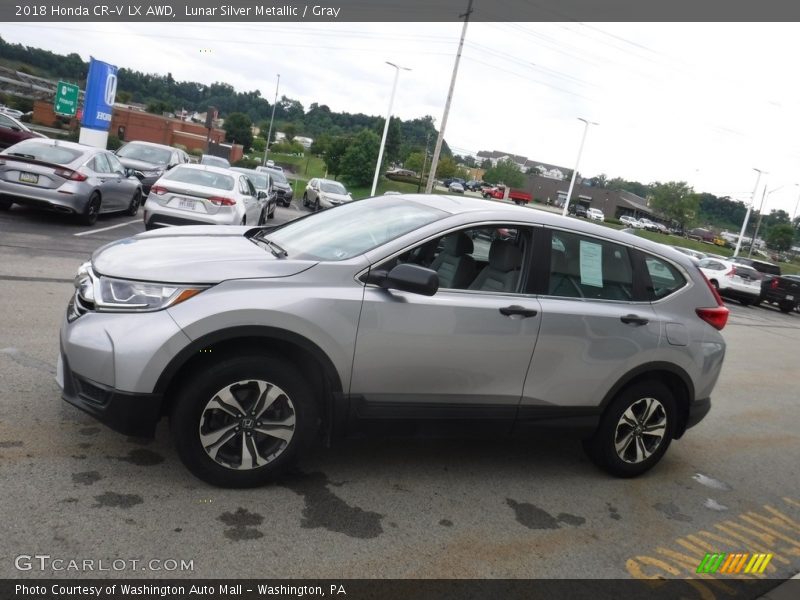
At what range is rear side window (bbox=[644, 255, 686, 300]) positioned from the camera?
4.89m

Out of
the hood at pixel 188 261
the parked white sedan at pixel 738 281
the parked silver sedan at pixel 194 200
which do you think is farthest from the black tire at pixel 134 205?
the parked white sedan at pixel 738 281

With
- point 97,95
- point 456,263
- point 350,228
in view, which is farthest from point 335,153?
point 456,263

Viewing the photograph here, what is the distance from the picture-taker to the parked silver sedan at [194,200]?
1124 centimetres

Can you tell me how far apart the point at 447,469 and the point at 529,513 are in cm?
66

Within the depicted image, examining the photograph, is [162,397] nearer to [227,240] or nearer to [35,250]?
[227,240]

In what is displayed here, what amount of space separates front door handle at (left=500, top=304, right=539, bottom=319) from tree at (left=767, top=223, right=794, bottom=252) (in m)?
105

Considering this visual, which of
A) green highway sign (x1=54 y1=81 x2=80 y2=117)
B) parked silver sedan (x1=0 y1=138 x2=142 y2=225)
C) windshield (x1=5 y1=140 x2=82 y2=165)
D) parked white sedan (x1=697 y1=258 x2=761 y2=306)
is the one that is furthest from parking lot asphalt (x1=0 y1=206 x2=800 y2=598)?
green highway sign (x1=54 y1=81 x2=80 y2=117)

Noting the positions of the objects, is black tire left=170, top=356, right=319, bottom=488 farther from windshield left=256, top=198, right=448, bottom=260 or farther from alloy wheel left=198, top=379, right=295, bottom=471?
windshield left=256, top=198, right=448, bottom=260

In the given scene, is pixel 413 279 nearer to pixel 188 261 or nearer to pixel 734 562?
pixel 188 261

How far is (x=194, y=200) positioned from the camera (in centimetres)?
1139

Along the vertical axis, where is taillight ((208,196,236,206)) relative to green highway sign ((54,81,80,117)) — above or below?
below

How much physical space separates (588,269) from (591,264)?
0.17 feet

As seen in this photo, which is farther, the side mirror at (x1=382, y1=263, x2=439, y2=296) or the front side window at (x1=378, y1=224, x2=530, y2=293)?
the front side window at (x1=378, y1=224, x2=530, y2=293)
